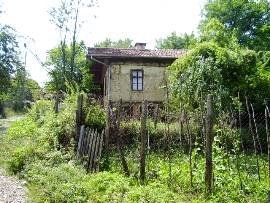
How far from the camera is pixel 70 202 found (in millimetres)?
6926

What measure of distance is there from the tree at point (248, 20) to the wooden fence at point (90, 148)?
2454 cm

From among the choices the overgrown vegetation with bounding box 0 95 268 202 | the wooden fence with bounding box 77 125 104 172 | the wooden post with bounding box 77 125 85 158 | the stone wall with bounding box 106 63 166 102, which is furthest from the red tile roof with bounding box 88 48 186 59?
the wooden fence with bounding box 77 125 104 172

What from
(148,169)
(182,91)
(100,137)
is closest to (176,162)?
(148,169)

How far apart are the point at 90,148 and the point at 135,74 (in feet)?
40.9

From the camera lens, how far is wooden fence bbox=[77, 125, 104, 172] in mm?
9688

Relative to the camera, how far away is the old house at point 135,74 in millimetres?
21750

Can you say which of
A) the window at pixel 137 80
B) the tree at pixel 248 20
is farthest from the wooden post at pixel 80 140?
the tree at pixel 248 20

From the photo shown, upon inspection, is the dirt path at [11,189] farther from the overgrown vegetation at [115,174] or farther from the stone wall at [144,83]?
the stone wall at [144,83]

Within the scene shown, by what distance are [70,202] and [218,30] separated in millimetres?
17556

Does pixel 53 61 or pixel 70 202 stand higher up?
pixel 53 61

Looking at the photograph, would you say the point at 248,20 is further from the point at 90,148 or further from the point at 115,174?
the point at 115,174

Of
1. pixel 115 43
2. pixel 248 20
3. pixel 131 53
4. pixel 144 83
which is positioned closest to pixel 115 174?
pixel 144 83

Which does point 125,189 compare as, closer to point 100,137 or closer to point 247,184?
point 247,184

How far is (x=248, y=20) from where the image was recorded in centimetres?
3391
